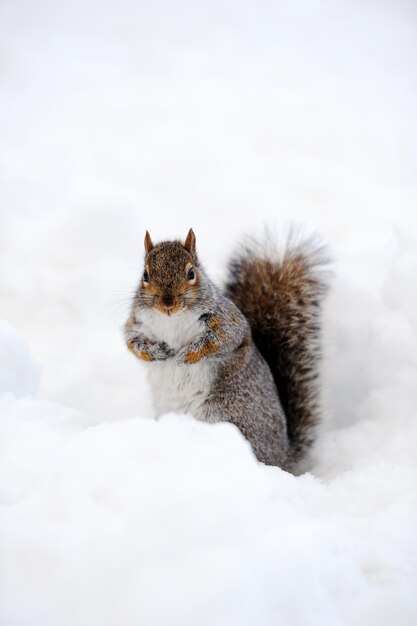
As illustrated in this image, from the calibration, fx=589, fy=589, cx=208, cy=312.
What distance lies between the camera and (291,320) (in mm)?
1995

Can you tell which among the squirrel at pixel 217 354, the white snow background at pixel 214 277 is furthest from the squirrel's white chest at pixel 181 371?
the white snow background at pixel 214 277

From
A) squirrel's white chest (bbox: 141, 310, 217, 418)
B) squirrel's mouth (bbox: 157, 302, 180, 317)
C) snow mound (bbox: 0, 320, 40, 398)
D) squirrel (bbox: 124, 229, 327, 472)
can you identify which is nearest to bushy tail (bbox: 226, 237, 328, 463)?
squirrel (bbox: 124, 229, 327, 472)

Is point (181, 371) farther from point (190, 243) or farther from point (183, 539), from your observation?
point (183, 539)

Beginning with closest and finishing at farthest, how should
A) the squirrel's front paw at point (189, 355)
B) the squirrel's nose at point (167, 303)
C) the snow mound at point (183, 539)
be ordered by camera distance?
1. the snow mound at point (183, 539)
2. the squirrel's nose at point (167, 303)
3. the squirrel's front paw at point (189, 355)

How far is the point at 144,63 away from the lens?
3611 mm

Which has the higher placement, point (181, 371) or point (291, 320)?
point (291, 320)

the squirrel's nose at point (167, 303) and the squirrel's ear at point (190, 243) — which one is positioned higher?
the squirrel's ear at point (190, 243)

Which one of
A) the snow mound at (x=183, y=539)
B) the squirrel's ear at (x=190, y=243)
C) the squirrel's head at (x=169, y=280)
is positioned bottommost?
the snow mound at (x=183, y=539)

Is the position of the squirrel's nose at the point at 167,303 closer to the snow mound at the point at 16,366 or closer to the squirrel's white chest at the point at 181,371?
the squirrel's white chest at the point at 181,371

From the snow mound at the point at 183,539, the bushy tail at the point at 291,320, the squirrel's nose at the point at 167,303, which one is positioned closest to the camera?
the snow mound at the point at 183,539

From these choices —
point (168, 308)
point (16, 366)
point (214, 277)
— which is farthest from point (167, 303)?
point (214, 277)

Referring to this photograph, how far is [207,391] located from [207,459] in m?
0.60

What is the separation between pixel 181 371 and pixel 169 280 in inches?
11.1

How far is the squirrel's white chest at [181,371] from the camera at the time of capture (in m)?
1.64
